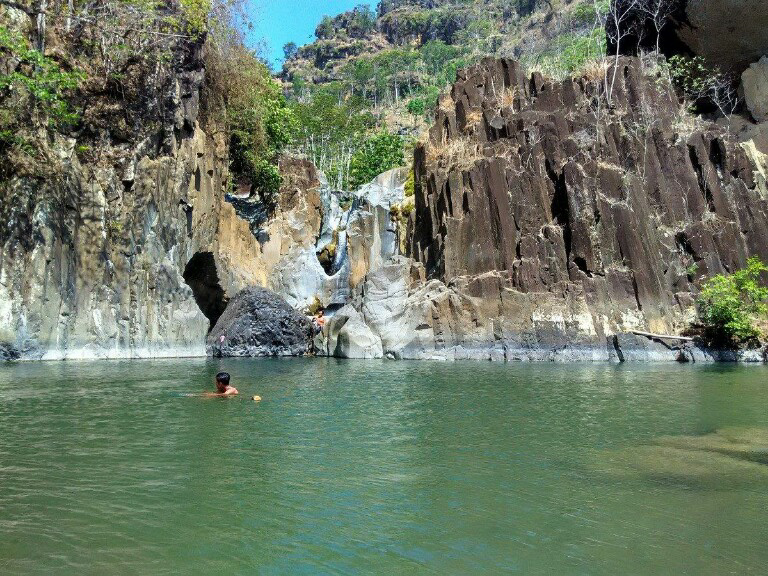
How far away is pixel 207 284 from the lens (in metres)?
35.7

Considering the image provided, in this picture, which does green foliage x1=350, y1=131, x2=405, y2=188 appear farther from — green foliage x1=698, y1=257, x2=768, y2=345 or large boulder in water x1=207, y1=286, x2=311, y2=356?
green foliage x1=698, y1=257, x2=768, y2=345

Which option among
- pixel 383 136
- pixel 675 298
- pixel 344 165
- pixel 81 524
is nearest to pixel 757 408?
pixel 81 524

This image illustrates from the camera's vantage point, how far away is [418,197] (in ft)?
130

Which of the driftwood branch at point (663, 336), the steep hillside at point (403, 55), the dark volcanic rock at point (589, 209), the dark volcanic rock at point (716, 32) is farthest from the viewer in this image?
the steep hillside at point (403, 55)

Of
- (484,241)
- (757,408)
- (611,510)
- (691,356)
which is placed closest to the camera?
(611,510)

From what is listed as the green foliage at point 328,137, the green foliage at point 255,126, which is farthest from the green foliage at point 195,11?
the green foliage at point 328,137

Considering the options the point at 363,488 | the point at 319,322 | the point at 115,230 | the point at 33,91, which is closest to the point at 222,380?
the point at 363,488

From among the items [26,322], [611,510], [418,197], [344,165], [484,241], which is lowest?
[611,510]

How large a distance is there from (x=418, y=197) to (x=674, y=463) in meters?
31.5

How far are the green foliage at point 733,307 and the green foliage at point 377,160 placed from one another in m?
33.1

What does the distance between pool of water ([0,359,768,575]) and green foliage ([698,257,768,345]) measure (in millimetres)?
13198

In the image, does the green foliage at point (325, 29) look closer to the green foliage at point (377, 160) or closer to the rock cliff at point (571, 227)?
the green foliage at point (377, 160)

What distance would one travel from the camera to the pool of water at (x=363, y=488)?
5.75 meters

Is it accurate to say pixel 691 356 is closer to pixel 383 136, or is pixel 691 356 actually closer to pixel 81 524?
pixel 81 524
